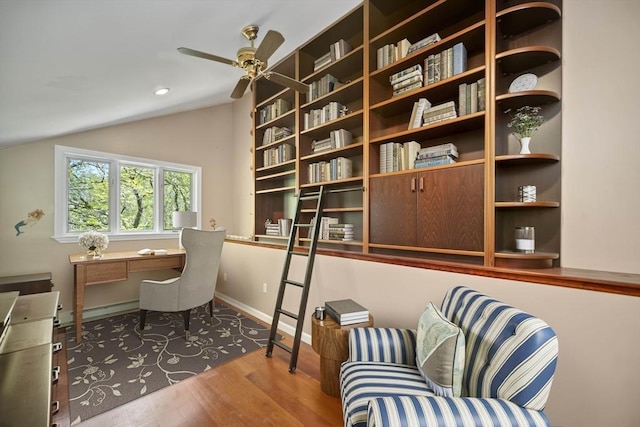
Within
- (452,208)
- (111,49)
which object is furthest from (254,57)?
(452,208)

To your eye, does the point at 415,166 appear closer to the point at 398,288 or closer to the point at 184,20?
the point at 398,288

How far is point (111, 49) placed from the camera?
166cm

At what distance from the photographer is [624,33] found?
143 cm

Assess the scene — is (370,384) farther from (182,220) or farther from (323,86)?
(182,220)

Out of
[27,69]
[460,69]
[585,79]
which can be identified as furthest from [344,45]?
[27,69]

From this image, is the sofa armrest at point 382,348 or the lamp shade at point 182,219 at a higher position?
the lamp shade at point 182,219

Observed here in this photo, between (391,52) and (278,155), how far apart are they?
1.68 meters

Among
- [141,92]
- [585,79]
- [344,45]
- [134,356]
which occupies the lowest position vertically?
[134,356]

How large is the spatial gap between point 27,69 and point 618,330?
3.28 m

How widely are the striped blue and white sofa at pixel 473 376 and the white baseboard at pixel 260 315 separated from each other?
1.28m

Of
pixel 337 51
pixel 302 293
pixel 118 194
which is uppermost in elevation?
pixel 337 51

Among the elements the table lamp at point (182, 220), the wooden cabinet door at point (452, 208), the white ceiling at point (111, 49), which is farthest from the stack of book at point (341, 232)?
the table lamp at point (182, 220)

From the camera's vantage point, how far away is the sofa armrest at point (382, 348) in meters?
1.50

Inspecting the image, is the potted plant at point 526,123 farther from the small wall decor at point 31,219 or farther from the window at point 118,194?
the small wall decor at point 31,219
